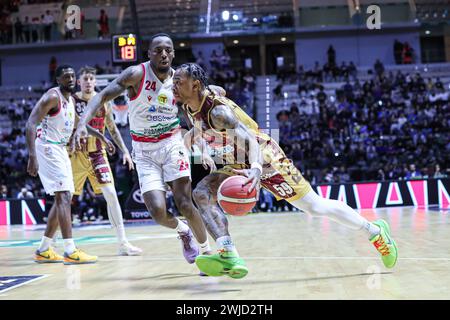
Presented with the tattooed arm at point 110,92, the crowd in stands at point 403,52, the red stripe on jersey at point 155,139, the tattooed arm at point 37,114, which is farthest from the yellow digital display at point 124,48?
the crowd in stands at point 403,52

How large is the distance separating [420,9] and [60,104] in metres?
17.7

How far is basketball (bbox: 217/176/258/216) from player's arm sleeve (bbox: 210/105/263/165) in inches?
8.5

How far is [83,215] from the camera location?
17.0 metres

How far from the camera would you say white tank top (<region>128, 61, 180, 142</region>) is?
5.31m

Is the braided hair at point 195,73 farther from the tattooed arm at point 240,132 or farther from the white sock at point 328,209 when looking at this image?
the white sock at point 328,209

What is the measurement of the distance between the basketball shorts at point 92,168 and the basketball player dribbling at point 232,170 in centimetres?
236

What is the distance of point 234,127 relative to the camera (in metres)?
4.48

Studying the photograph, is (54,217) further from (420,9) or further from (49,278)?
(420,9)

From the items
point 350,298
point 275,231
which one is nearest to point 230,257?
point 350,298

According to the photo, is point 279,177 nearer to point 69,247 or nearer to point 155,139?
point 155,139

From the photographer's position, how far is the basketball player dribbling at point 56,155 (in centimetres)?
623

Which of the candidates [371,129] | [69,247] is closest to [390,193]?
[371,129]

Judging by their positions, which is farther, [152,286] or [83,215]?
[83,215]

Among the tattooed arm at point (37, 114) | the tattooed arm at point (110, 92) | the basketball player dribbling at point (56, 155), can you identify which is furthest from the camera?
the basketball player dribbling at point (56, 155)
